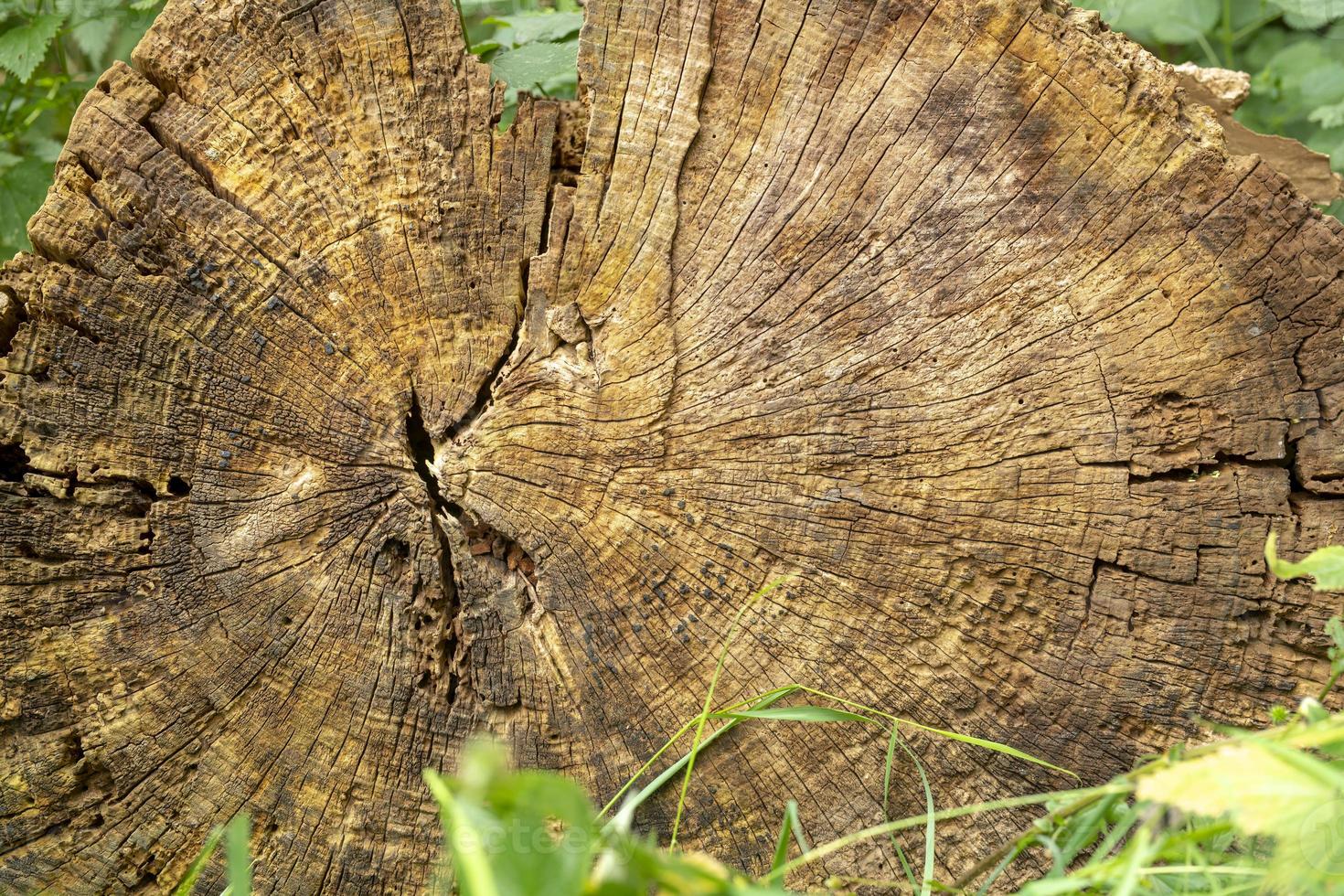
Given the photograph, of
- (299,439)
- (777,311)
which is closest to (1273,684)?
(777,311)

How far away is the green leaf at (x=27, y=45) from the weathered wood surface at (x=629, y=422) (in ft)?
2.18

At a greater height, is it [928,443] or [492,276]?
[492,276]

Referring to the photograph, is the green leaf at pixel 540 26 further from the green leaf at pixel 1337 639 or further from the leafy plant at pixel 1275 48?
the green leaf at pixel 1337 639

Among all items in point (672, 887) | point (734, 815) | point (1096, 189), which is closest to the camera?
point (672, 887)

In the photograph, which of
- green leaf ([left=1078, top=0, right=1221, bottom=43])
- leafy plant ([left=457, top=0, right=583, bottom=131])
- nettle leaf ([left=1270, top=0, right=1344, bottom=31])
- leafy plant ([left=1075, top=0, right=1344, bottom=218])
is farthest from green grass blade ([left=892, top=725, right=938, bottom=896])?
green leaf ([left=1078, top=0, right=1221, bottom=43])

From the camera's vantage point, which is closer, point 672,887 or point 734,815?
point 672,887

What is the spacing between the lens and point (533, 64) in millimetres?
1784

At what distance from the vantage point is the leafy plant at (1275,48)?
2248 mm

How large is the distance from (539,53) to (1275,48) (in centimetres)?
280

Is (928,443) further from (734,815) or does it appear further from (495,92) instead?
(495,92)

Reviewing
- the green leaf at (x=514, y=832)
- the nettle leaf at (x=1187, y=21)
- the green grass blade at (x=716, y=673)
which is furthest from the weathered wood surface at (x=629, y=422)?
the nettle leaf at (x=1187, y=21)

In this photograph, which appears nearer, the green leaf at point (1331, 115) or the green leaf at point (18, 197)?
the green leaf at point (1331, 115)

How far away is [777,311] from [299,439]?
2.64 feet

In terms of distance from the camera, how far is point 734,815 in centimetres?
163
